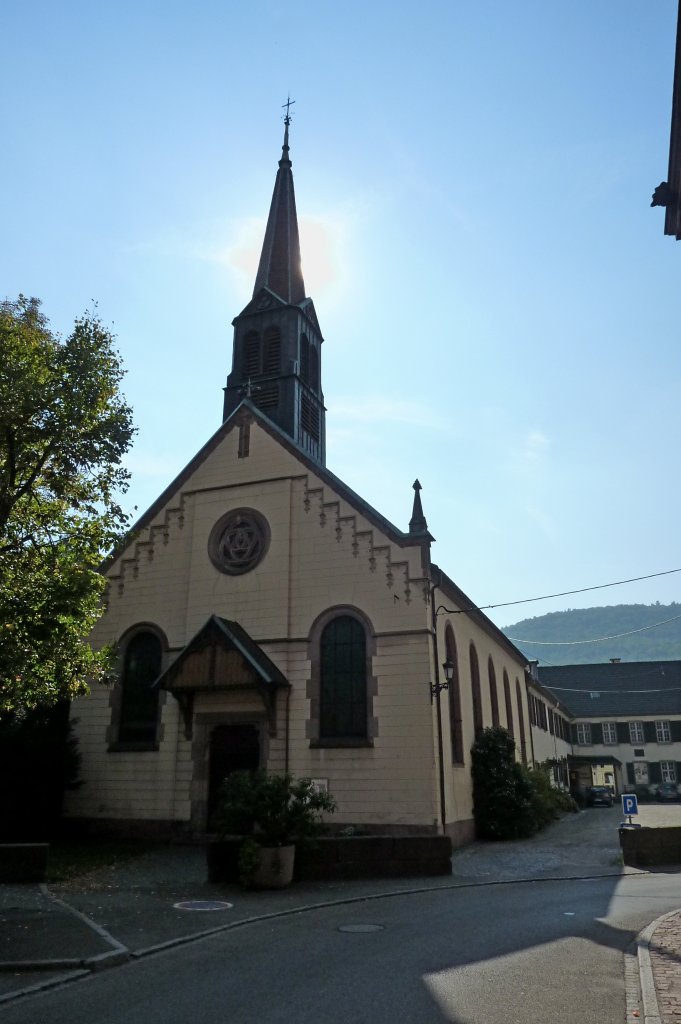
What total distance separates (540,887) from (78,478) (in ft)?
39.1

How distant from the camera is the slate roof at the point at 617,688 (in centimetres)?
6650

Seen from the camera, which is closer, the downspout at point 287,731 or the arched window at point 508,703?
the downspout at point 287,731

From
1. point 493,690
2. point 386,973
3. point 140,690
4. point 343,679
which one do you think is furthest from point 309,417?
point 386,973

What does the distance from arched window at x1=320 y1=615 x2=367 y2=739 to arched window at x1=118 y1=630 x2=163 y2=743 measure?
18.0 feet

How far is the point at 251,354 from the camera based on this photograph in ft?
93.4

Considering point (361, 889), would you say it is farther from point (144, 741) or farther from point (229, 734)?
point (144, 741)

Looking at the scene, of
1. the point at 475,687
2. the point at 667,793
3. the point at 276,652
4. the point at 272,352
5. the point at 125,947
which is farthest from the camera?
the point at 667,793

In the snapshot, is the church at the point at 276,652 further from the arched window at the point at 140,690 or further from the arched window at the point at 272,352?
the arched window at the point at 272,352

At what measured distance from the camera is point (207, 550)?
24.4 metres

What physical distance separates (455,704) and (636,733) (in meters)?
49.2

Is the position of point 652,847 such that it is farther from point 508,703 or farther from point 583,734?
point 583,734

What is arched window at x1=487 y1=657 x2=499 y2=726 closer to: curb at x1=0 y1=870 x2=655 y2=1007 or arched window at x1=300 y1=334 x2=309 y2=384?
arched window at x1=300 y1=334 x2=309 y2=384

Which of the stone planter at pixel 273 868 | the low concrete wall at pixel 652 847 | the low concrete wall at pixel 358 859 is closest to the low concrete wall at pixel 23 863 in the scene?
the low concrete wall at pixel 358 859

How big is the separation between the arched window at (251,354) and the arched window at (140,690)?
10.2m
